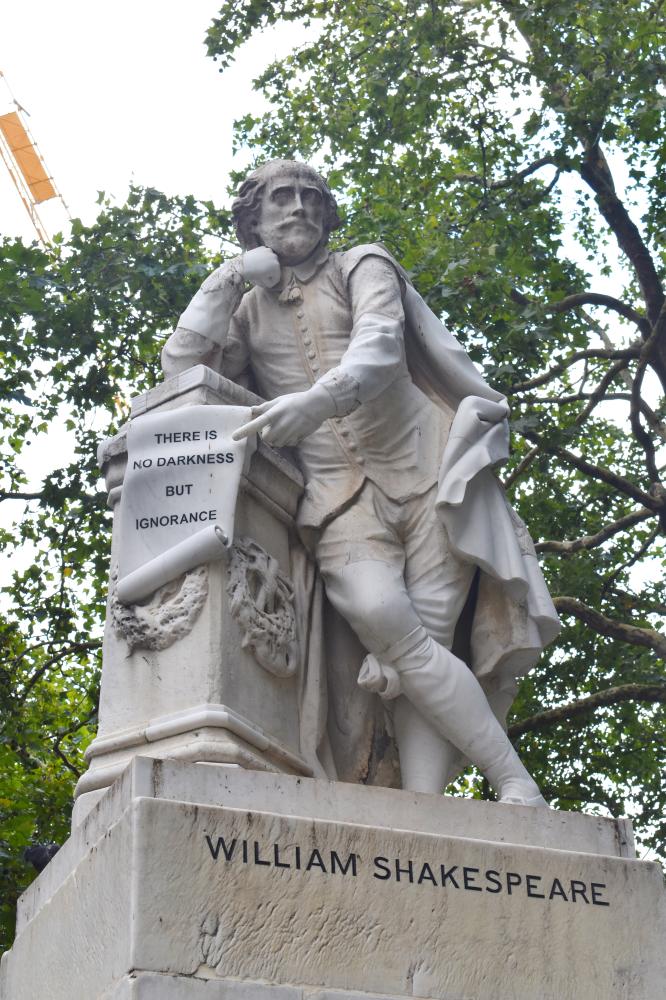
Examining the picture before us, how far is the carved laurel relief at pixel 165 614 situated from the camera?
17.4ft

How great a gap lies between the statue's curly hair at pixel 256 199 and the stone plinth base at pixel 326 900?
261 cm

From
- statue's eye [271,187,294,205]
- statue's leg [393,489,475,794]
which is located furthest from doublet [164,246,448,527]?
statue's eye [271,187,294,205]

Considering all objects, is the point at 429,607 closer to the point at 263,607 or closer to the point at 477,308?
the point at 263,607

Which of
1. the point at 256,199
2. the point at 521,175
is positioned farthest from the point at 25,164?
the point at 256,199

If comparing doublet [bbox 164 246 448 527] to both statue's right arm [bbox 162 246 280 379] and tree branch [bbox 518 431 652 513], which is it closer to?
statue's right arm [bbox 162 246 280 379]

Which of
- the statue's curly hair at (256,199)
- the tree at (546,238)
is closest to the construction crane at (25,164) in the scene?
the tree at (546,238)

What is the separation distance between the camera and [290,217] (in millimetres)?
6324

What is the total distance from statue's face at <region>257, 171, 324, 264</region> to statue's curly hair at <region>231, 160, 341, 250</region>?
3 cm

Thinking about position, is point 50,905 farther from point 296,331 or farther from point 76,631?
point 76,631

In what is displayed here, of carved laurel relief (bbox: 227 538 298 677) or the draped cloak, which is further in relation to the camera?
the draped cloak

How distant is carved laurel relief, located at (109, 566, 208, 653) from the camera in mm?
5309

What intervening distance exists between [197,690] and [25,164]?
186 feet

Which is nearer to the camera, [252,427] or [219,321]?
[252,427]

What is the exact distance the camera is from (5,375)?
503 inches
